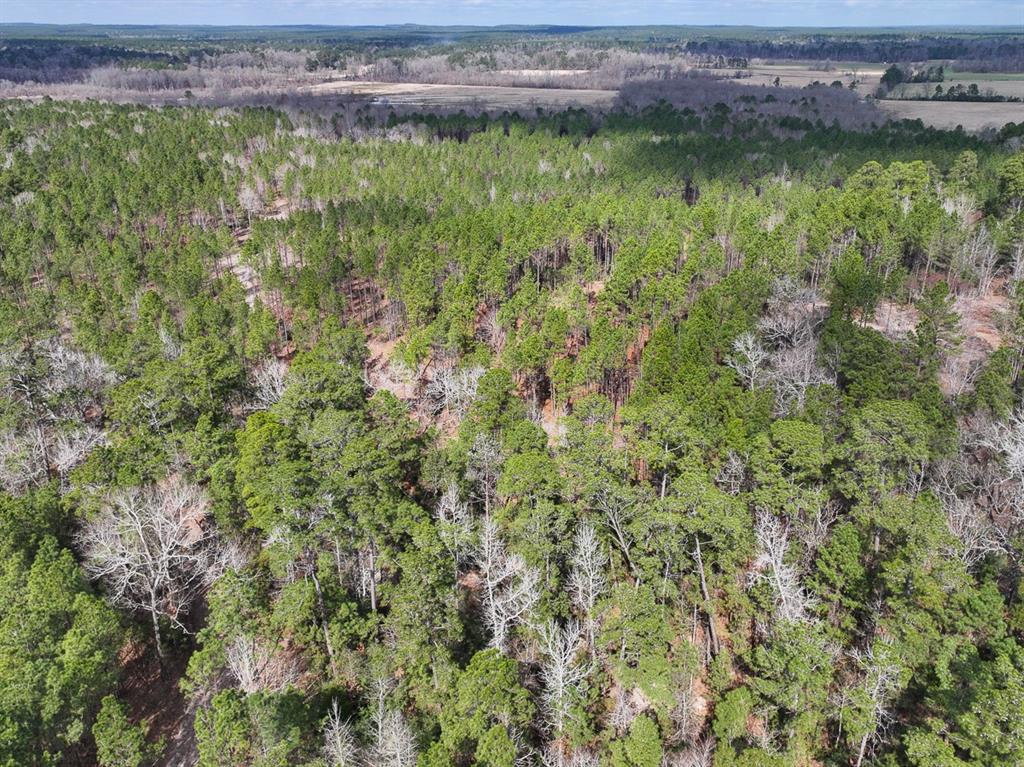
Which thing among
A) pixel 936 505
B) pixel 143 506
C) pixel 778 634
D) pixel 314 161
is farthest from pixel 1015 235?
pixel 314 161

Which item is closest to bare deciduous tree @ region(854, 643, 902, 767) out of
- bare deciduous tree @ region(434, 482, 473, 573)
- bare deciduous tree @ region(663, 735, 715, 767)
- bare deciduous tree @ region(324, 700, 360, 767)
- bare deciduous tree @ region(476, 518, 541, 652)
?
bare deciduous tree @ region(663, 735, 715, 767)

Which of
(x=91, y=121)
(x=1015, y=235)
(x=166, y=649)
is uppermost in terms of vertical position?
(x=91, y=121)

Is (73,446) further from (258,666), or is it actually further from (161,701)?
(258,666)

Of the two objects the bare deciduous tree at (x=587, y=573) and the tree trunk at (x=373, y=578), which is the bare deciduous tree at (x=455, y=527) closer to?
the tree trunk at (x=373, y=578)

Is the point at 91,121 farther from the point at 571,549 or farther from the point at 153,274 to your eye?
the point at 571,549

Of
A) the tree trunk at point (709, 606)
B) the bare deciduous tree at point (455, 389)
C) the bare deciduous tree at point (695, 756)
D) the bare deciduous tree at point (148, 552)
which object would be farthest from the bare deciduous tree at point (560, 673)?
the bare deciduous tree at point (455, 389)

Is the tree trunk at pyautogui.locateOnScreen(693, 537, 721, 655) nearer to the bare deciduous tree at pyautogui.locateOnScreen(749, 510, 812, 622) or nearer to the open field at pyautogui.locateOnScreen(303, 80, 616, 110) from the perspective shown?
the bare deciduous tree at pyautogui.locateOnScreen(749, 510, 812, 622)
